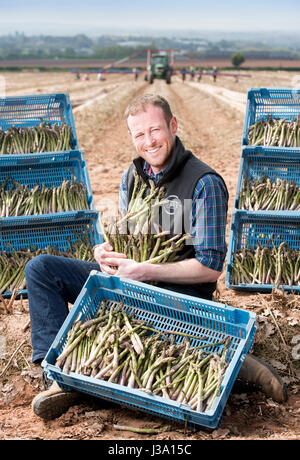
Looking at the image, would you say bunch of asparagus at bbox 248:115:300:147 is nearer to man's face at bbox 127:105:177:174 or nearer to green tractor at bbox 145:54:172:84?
man's face at bbox 127:105:177:174

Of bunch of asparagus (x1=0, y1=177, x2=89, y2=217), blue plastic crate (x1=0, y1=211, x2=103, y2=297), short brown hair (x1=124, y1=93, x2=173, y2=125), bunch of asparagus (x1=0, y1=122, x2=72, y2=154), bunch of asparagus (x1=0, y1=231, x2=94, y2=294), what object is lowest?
bunch of asparagus (x1=0, y1=231, x2=94, y2=294)

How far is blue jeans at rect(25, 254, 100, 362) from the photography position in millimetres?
3906

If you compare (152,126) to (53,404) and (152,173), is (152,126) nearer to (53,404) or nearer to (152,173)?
(152,173)

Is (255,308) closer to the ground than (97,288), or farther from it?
closer to the ground

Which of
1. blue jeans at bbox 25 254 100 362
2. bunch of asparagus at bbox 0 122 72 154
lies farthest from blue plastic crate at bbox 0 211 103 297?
blue jeans at bbox 25 254 100 362

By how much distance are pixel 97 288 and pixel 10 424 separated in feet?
3.68

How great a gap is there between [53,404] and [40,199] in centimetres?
335

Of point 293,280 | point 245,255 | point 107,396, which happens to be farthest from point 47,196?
point 107,396

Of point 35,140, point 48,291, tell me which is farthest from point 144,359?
point 35,140

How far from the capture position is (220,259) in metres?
3.67

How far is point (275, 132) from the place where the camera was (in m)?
6.42

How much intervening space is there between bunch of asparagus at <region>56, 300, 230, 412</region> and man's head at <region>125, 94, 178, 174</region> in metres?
1.23
